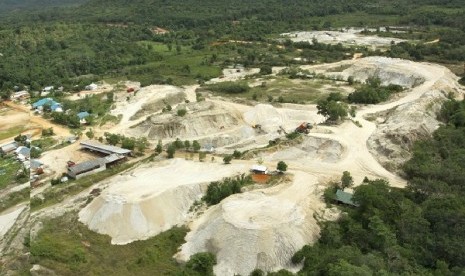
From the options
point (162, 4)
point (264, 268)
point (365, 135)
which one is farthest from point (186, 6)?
point (264, 268)

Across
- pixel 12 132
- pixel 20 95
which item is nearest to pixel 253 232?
pixel 12 132

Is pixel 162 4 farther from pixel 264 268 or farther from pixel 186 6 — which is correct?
pixel 264 268

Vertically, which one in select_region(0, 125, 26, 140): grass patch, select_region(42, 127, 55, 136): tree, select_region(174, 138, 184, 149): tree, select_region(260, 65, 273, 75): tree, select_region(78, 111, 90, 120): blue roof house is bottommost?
select_region(260, 65, 273, 75): tree

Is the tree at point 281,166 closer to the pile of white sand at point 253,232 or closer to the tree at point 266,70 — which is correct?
the pile of white sand at point 253,232

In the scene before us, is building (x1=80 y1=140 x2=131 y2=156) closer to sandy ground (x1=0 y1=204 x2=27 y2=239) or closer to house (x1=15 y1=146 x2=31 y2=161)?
house (x1=15 y1=146 x2=31 y2=161)

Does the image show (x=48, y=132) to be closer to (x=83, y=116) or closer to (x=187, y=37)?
(x=83, y=116)

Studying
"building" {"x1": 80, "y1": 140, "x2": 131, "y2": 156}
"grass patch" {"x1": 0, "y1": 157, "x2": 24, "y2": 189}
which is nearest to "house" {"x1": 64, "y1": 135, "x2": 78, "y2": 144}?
"building" {"x1": 80, "y1": 140, "x2": 131, "y2": 156}
